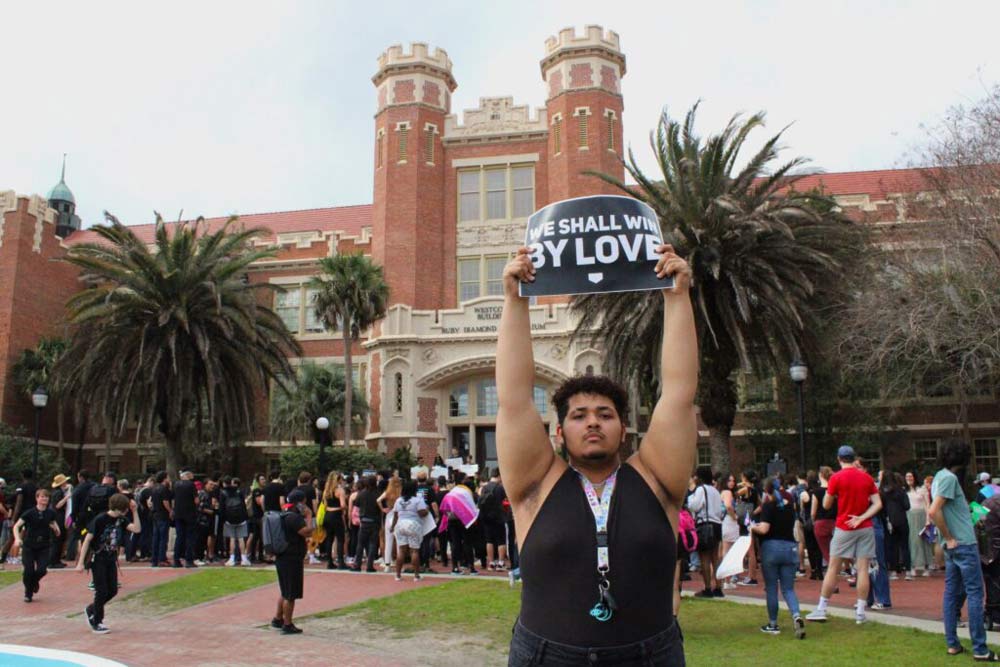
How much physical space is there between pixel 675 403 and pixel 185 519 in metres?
15.1

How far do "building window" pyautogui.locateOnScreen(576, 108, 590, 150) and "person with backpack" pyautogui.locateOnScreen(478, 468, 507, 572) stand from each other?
18.7 metres

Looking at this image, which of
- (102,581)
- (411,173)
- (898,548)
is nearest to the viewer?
(102,581)

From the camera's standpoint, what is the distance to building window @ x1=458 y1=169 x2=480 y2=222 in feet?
113

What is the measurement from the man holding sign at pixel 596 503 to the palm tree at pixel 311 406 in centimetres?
2925

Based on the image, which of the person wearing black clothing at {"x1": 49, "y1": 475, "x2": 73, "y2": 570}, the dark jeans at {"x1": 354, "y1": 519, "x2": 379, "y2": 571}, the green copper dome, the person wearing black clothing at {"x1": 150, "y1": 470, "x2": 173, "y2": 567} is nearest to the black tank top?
the dark jeans at {"x1": 354, "y1": 519, "x2": 379, "y2": 571}

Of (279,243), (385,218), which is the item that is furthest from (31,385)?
(385,218)

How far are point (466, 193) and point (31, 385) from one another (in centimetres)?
1820

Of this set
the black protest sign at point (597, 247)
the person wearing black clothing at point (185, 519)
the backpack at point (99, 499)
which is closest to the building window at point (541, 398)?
the person wearing black clothing at point (185, 519)

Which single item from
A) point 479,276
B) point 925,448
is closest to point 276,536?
point 479,276

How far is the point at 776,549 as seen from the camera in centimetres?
901

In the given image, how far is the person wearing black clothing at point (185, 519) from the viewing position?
16.3 meters

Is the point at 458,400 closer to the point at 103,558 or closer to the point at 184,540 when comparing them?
the point at 184,540

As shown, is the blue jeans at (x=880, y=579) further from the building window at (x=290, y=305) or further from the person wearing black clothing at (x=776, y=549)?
the building window at (x=290, y=305)

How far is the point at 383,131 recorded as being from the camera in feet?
113
